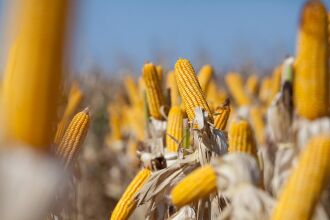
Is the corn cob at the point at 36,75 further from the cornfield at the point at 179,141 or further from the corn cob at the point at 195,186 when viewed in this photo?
the corn cob at the point at 195,186

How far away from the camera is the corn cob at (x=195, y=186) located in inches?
75.0

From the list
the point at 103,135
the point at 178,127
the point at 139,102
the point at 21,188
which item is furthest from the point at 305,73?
the point at 103,135

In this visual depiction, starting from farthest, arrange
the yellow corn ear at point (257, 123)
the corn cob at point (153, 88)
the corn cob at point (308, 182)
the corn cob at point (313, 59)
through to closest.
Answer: the yellow corn ear at point (257, 123) < the corn cob at point (153, 88) < the corn cob at point (313, 59) < the corn cob at point (308, 182)

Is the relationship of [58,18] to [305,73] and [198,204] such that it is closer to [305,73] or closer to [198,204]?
[305,73]

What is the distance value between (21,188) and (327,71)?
149cm

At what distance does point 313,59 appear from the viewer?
235 centimetres

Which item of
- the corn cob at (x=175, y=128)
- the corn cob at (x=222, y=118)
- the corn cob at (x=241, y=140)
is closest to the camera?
the corn cob at (x=241, y=140)

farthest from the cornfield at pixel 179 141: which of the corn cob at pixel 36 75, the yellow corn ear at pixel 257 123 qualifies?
the yellow corn ear at pixel 257 123

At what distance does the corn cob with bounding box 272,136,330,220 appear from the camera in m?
1.66

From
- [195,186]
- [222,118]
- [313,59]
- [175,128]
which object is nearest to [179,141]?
[175,128]

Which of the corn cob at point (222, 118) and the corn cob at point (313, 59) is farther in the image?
the corn cob at point (222, 118)

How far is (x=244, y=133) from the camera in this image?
8.12 ft

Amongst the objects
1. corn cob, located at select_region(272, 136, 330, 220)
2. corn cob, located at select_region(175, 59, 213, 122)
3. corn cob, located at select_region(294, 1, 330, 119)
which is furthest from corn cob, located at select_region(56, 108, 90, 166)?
corn cob, located at select_region(272, 136, 330, 220)

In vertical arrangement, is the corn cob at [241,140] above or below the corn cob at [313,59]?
below
